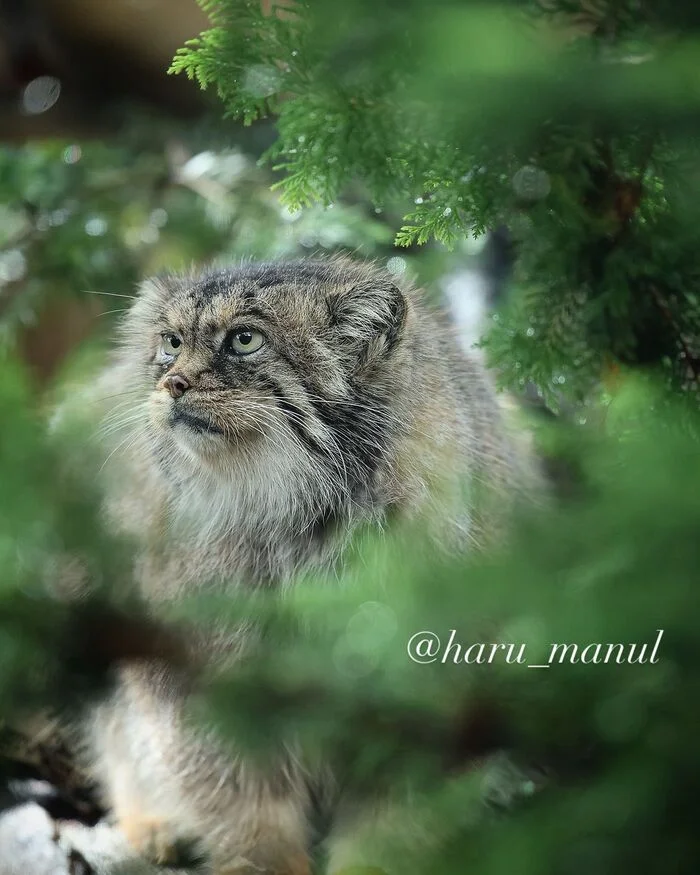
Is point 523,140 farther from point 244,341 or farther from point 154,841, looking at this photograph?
point 154,841

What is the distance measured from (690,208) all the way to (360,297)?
2.05 ft

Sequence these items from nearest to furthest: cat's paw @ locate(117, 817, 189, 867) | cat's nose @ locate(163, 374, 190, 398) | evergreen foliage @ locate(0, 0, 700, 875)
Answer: evergreen foliage @ locate(0, 0, 700, 875) → cat's nose @ locate(163, 374, 190, 398) → cat's paw @ locate(117, 817, 189, 867)

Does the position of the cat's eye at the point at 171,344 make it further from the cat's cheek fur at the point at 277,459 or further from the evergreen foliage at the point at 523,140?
the evergreen foliage at the point at 523,140

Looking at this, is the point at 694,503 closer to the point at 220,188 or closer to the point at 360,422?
the point at 360,422

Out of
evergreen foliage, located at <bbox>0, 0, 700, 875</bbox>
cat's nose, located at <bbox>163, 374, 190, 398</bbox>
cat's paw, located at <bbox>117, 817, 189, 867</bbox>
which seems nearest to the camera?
evergreen foliage, located at <bbox>0, 0, 700, 875</bbox>

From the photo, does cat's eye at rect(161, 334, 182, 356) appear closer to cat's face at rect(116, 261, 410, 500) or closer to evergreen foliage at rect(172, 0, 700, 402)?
cat's face at rect(116, 261, 410, 500)

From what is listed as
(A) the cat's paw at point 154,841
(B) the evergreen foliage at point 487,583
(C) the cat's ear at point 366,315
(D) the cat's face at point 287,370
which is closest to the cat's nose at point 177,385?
(D) the cat's face at point 287,370

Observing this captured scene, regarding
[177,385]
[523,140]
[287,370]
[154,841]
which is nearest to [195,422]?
[177,385]

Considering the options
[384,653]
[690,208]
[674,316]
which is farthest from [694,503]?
[674,316]

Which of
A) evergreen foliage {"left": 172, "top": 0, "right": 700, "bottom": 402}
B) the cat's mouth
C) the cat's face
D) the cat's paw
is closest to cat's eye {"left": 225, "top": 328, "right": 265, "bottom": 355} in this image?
the cat's face

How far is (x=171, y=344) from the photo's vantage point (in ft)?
4.62

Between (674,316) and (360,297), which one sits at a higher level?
(674,316)

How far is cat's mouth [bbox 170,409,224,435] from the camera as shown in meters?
1.30

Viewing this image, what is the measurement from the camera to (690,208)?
816mm
